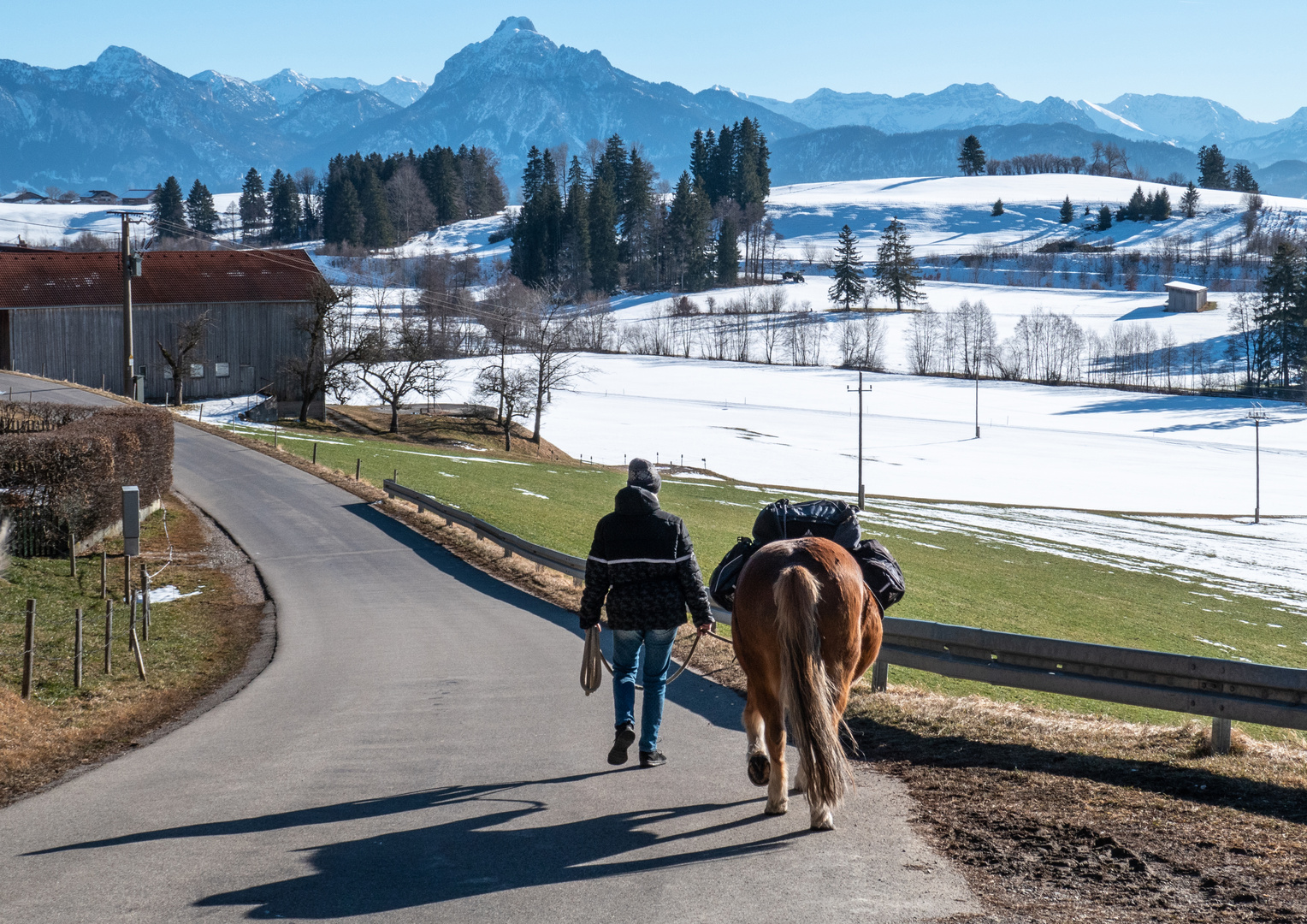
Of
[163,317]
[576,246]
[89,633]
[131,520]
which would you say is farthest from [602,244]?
[89,633]

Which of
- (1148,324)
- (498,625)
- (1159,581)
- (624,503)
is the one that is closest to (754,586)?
(624,503)

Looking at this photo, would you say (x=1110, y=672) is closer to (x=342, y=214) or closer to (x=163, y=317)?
(x=163, y=317)

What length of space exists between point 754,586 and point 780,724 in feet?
3.02

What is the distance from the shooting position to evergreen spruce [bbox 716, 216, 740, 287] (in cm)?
17162

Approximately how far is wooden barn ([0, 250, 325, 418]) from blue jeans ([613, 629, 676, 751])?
61644mm

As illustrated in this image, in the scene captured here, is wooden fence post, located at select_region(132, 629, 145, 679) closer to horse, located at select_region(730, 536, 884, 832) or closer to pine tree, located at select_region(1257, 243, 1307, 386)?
horse, located at select_region(730, 536, 884, 832)

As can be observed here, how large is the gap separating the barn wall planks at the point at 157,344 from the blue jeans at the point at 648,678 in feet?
202

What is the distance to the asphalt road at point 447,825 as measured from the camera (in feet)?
18.2

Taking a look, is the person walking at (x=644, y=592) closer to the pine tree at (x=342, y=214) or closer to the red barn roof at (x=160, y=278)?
the red barn roof at (x=160, y=278)

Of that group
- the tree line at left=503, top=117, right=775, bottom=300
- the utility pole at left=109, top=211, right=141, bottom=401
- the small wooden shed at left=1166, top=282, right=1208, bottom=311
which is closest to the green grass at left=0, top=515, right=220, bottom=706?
the utility pole at left=109, top=211, right=141, bottom=401

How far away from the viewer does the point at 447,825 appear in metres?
6.77

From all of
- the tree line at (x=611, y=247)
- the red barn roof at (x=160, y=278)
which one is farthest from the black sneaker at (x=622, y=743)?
the tree line at (x=611, y=247)

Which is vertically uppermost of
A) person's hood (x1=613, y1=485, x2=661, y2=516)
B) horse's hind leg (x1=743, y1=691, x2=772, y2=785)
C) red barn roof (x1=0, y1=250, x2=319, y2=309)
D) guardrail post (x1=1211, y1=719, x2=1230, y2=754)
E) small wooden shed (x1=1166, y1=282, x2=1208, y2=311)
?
small wooden shed (x1=1166, y1=282, x2=1208, y2=311)

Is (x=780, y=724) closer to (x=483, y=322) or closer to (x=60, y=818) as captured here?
(x=60, y=818)
